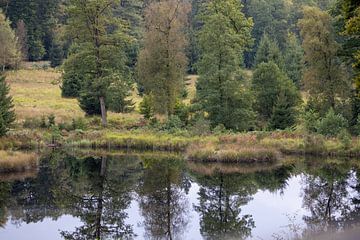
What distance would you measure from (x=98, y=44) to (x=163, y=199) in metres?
26.6

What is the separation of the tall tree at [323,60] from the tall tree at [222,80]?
18.6ft

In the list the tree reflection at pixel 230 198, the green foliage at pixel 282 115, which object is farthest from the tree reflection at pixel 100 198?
A: the green foliage at pixel 282 115

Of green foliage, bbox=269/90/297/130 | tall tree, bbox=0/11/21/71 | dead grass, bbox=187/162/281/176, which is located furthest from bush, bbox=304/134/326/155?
tall tree, bbox=0/11/21/71

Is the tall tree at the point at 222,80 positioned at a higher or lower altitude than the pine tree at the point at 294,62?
lower

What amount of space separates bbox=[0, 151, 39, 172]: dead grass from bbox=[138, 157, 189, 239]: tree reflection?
6800 mm

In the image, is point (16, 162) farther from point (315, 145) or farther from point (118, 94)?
point (315, 145)

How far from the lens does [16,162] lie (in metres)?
29.0

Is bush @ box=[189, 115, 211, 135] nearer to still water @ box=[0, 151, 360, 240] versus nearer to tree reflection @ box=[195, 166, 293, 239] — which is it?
still water @ box=[0, 151, 360, 240]

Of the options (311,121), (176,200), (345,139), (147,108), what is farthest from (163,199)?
(147,108)

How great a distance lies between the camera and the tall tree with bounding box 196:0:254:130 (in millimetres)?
42094

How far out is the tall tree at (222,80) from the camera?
138 ft

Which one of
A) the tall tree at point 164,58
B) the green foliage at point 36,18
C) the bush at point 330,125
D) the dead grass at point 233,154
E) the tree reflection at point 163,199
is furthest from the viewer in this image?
the green foliage at point 36,18

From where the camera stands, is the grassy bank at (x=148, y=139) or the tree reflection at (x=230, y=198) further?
the grassy bank at (x=148, y=139)

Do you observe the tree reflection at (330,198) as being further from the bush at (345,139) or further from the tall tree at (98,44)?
the tall tree at (98,44)
